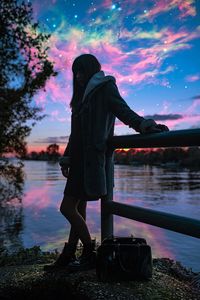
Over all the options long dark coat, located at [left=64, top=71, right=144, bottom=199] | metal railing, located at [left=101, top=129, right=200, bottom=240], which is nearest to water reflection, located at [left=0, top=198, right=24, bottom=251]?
metal railing, located at [left=101, top=129, right=200, bottom=240]

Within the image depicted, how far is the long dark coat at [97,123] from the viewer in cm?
333

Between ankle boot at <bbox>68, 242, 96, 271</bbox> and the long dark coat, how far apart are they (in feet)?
Result: 1.47

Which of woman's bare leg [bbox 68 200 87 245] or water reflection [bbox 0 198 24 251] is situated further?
water reflection [bbox 0 198 24 251]

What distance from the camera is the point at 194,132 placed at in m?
2.48

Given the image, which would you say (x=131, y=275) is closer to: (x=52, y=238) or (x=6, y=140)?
(x=52, y=238)

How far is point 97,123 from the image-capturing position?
11.1ft

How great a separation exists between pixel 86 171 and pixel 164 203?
→ 1909 centimetres

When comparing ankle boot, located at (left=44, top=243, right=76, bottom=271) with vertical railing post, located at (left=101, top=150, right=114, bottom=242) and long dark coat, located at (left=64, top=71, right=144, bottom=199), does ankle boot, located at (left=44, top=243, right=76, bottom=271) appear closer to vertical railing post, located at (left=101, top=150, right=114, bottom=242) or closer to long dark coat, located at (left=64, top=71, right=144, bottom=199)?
vertical railing post, located at (left=101, top=150, right=114, bottom=242)

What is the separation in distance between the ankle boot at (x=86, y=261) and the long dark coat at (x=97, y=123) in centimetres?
45

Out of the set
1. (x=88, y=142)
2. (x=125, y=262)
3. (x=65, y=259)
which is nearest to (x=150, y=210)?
(x=125, y=262)

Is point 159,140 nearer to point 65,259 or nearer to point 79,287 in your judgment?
point 79,287

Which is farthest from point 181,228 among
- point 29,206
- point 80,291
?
point 29,206

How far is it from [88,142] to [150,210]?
2.54ft

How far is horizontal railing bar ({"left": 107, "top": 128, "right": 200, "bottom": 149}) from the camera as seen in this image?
8.25ft
